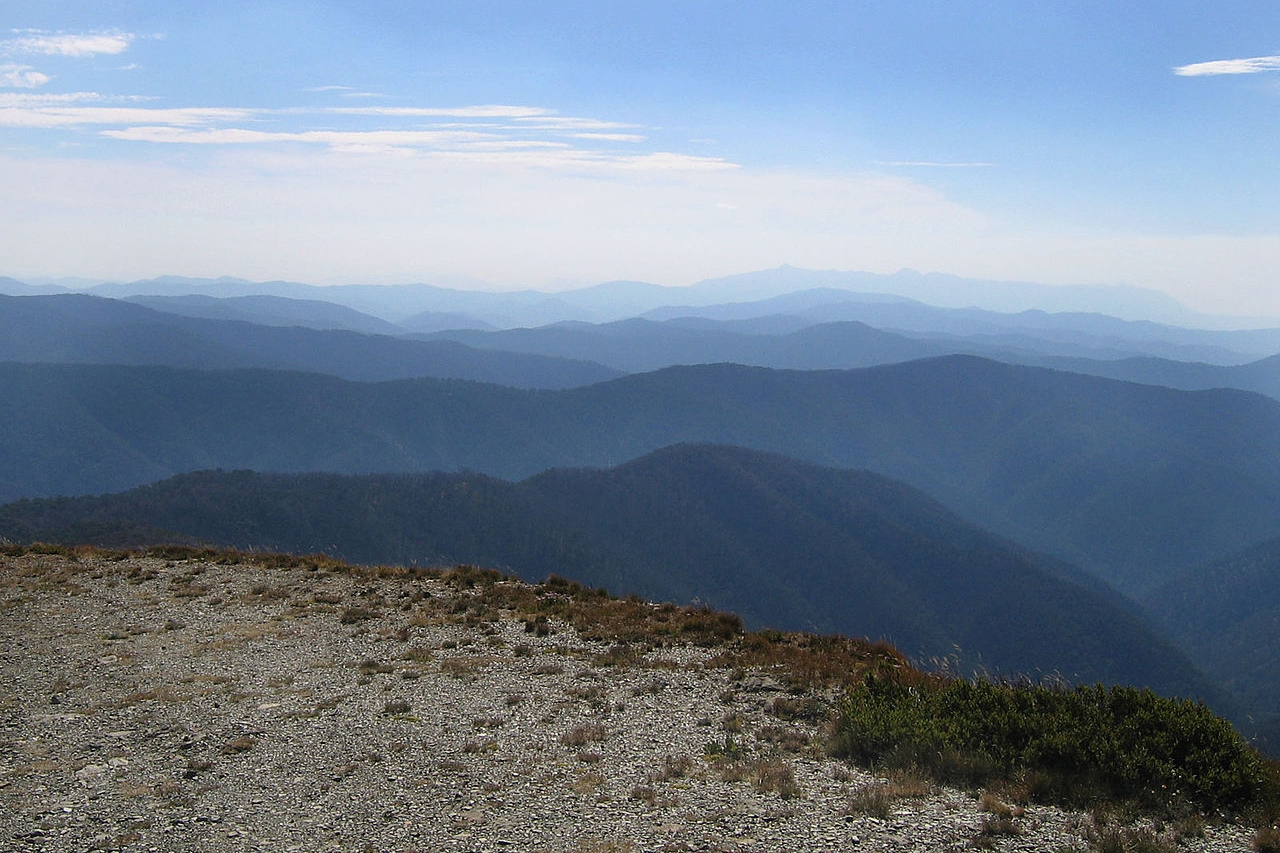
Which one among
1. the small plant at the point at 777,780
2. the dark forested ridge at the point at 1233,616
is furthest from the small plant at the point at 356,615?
the dark forested ridge at the point at 1233,616

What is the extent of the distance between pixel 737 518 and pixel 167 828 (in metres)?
147

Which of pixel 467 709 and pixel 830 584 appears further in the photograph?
pixel 830 584

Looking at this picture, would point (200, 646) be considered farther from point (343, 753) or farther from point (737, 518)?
point (737, 518)

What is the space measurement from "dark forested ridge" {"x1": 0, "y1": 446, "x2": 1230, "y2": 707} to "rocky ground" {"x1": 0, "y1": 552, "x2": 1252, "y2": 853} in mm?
87696

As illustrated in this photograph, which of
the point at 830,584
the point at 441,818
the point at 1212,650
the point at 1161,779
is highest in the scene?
the point at 1161,779

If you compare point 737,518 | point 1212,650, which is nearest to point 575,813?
point 737,518

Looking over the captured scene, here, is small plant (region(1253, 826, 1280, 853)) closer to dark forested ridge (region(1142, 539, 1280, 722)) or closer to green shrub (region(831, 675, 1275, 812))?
green shrub (region(831, 675, 1275, 812))

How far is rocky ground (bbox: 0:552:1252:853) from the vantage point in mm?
8445

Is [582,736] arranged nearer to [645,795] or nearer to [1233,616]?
[645,795]

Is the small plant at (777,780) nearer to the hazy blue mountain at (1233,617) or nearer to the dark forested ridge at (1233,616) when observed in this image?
the hazy blue mountain at (1233,617)

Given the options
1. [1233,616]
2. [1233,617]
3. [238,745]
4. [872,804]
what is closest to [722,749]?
→ [872,804]

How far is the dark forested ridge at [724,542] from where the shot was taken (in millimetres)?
112000

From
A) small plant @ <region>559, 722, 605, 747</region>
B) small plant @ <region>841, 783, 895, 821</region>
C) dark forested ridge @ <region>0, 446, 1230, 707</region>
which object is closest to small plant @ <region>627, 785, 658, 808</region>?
small plant @ <region>559, 722, 605, 747</region>

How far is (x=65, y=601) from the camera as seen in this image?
19094 mm
